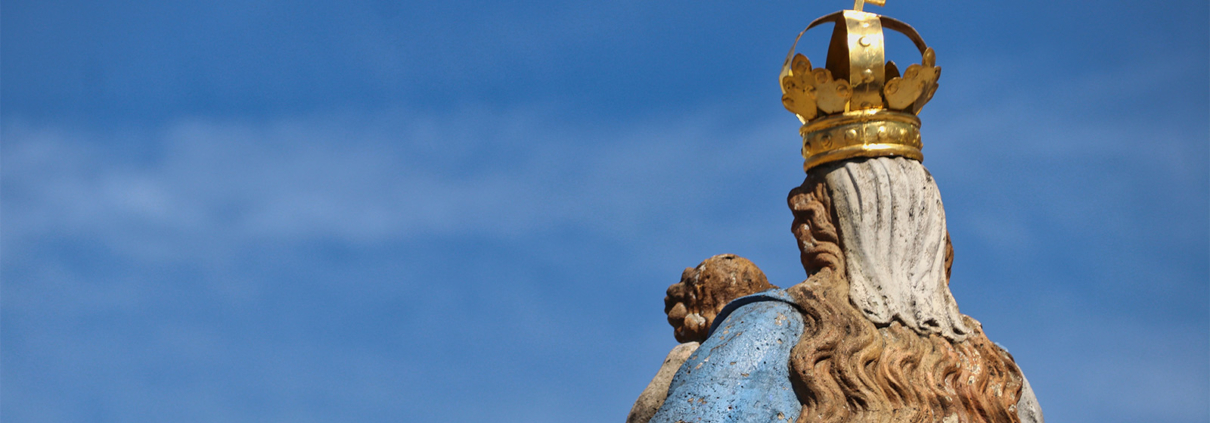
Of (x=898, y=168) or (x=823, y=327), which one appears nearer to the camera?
(x=823, y=327)

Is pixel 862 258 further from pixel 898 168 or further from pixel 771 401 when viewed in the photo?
pixel 771 401

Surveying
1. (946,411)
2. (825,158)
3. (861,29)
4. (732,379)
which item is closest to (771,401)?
(732,379)

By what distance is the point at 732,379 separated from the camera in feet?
20.6

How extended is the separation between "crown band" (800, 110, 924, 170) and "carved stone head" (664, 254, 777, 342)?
0.87 meters

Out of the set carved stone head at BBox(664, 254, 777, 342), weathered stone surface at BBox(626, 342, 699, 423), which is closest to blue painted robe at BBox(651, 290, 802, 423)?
weathered stone surface at BBox(626, 342, 699, 423)

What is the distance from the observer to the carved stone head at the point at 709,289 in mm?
7789

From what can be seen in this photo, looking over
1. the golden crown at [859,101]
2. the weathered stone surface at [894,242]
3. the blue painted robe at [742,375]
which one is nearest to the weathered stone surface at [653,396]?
the blue painted robe at [742,375]

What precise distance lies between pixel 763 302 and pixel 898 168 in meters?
1.05

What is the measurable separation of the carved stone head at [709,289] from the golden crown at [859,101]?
31.8 inches

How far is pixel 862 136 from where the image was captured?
23.3 feet

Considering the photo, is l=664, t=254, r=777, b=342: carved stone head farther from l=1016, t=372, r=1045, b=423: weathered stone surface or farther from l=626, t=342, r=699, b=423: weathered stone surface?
l=1016, t=372, r=1045, b=423: weathered stone surface

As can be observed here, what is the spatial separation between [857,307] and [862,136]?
928 mm

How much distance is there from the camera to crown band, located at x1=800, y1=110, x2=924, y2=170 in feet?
23.3

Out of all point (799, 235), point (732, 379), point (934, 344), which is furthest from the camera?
point (799, 235)
